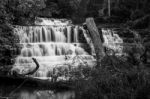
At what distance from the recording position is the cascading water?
1374 centimetres

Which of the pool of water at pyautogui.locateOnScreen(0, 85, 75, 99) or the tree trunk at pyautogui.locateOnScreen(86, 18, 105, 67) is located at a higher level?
the tree trunk at pyautogui.locateOnScreen(86, 18, 105, 67)

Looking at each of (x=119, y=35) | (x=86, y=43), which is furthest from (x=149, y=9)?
(x=86, y=43)

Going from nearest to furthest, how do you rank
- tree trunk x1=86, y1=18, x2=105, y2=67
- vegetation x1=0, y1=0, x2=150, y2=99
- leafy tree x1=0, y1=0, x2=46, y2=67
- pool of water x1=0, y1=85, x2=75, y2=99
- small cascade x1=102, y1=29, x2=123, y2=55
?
vegetation x1=0, y1=0, x2=150, y2=99 < pool of water x1=0, y1=85, x2=75, y2=99 < tree trunk x1=86, y1=18, x2=105, y2=67 < leafy tree x1=0, y1=0, x2=46, y2=67 < small cascade x1=102, y1=29, x2=123, y2=55

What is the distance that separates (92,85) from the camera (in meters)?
6.38

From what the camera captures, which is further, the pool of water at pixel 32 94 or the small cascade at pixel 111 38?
the small cascade at pixel 111 38

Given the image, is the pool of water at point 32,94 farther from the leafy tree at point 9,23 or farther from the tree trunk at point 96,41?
the tree trunk at point 96,41

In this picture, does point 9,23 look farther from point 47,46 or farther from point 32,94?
point 47,46

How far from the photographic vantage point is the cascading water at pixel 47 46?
45.1 ft

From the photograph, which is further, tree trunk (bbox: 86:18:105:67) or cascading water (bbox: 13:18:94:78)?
cascading water (bbox: 13:18:94:78)

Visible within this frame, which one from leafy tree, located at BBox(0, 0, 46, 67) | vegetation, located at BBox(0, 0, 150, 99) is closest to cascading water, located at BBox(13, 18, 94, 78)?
leafy tree, located at BBox(0, 0, 46, 67)

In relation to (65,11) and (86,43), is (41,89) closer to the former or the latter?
(86,43)

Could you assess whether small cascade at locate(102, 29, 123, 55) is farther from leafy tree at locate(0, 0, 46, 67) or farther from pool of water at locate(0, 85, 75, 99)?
pool of water at locate(0, 85, 75, 99)

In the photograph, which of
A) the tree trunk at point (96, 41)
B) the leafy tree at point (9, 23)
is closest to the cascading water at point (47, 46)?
the leafy tree at point (9, 23)

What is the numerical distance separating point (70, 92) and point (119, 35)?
1257 centimetres
